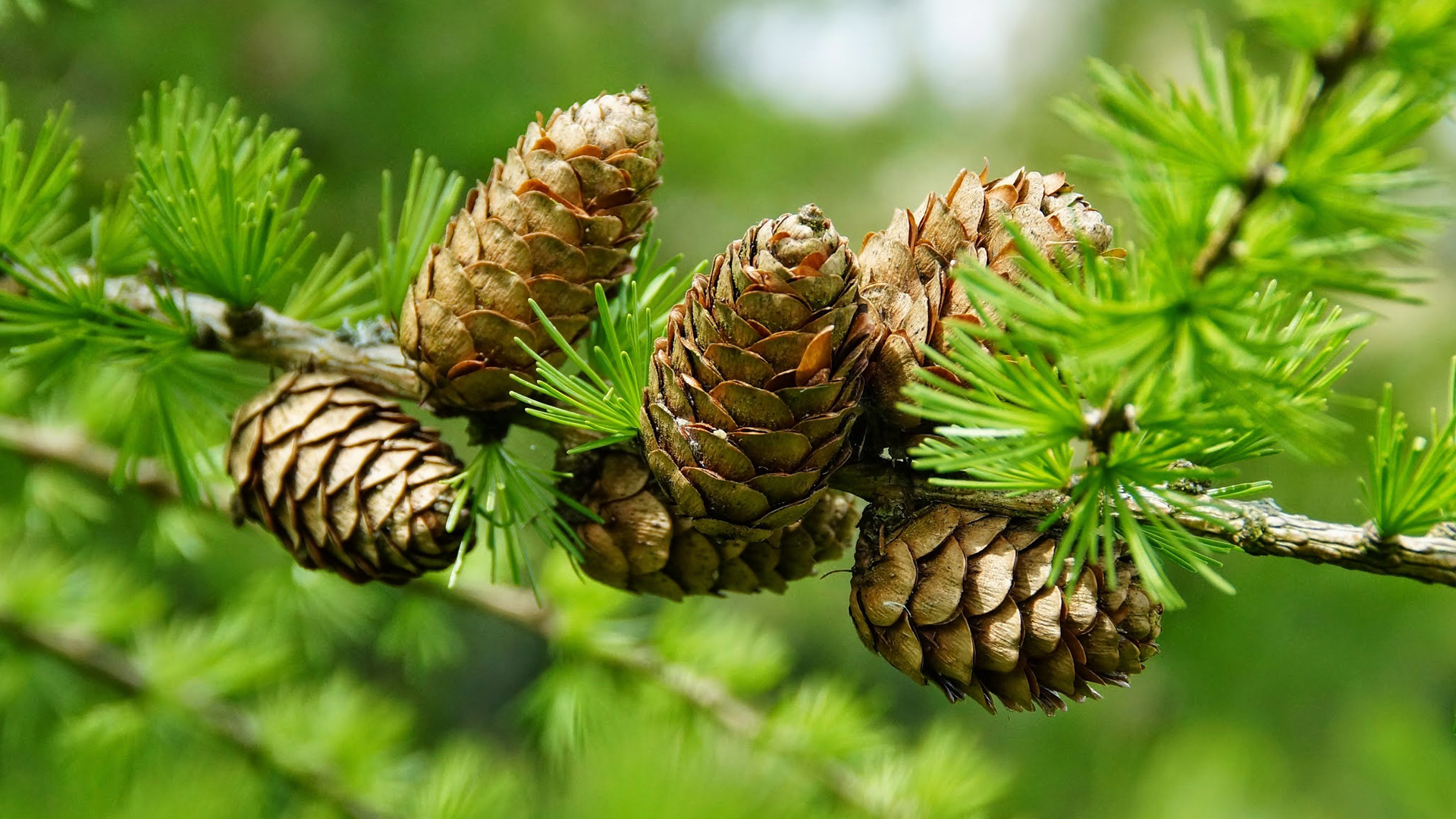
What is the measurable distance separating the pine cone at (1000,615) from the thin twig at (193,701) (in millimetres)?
831

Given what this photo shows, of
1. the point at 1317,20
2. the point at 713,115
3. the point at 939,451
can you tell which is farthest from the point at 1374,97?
the point at 713,115

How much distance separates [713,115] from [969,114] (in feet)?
7.20

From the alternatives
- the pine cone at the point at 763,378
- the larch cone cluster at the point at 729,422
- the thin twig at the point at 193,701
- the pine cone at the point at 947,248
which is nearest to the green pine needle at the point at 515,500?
the larch cone cluster at the point at 729,422

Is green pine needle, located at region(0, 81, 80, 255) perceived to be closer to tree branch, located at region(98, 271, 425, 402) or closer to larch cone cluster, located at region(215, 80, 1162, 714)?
tree branch, located at region(98, 271, 425, 402)

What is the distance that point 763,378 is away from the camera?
20.3 inches

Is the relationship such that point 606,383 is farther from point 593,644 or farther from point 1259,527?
point 593,644

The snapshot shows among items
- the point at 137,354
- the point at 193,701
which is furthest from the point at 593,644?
the point at 137,354

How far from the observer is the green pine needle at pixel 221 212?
0.65m

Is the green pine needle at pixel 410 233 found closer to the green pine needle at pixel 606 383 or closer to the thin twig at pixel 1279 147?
the green pine needle at pixel 606 383

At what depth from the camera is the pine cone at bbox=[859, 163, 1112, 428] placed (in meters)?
0.56

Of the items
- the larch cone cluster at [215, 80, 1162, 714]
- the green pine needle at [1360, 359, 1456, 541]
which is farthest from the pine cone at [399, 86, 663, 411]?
the green pine needle at [1360, 359, 1456, 541]

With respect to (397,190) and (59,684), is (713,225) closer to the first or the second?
(397,190)

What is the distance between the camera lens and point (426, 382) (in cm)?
65

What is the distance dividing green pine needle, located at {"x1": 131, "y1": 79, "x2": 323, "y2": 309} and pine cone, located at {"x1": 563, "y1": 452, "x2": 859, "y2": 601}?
0.88 ft
